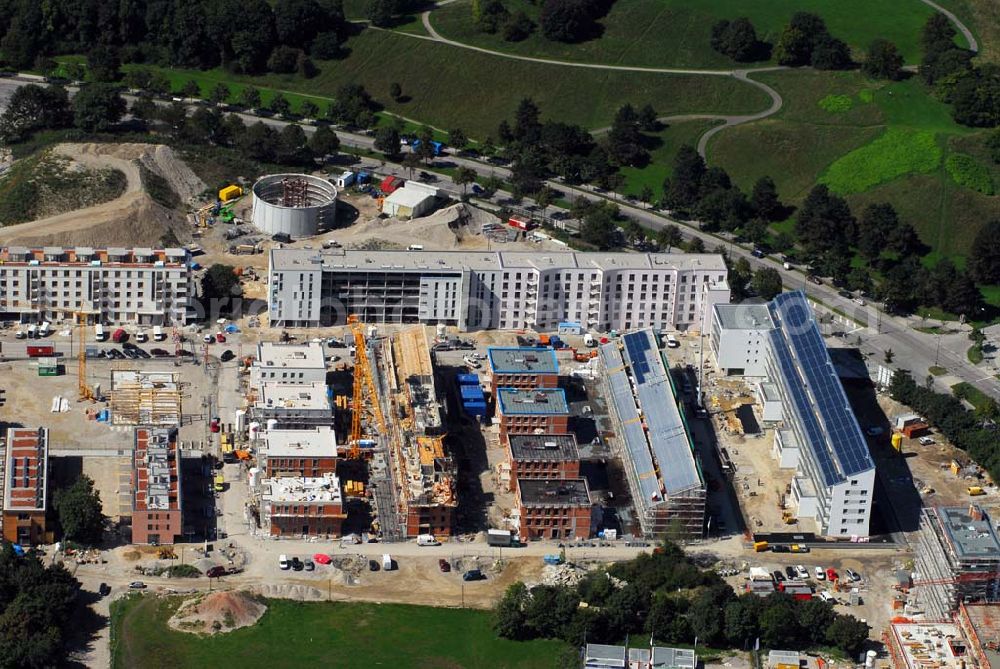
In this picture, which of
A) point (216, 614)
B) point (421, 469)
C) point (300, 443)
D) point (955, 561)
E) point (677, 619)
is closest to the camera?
point (216, 614)

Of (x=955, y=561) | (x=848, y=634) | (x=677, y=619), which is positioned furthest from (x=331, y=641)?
(x=955, y=561)

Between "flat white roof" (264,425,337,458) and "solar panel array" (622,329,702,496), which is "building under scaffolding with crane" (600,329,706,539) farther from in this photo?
"flat white roof" (264,425,337,458)

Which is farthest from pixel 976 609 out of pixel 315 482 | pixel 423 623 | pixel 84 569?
pixel 84 569

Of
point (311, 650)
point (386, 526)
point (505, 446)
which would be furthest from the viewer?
point (505, 446)

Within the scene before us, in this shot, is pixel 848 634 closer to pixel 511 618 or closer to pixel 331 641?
pixel 511 618

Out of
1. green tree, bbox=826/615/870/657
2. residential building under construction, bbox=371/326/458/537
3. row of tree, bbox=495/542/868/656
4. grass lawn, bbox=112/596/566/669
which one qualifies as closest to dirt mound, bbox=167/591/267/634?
grass lawn, bbox=112/596/566/669

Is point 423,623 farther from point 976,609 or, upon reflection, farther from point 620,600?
point 976,609
